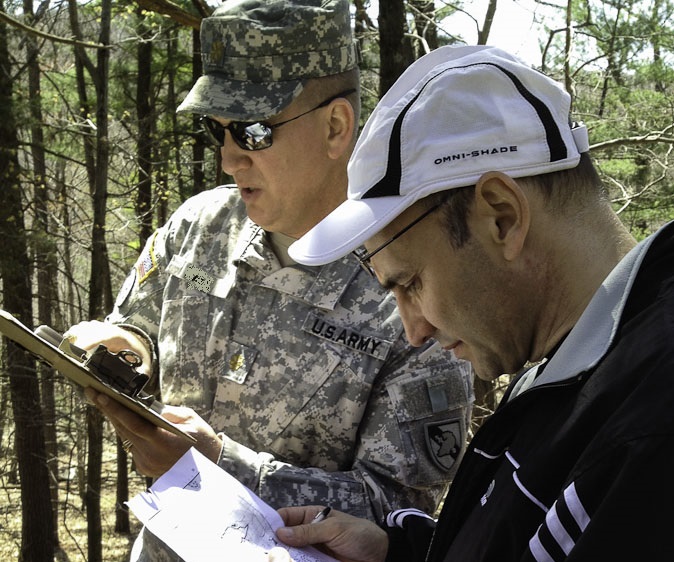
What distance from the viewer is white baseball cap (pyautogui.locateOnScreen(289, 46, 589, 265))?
51.1 inches

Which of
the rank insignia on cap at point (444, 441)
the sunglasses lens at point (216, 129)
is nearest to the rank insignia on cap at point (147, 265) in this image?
the sunglasses lens at point (216, 129)

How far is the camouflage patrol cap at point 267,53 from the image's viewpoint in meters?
2.50

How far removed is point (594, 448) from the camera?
947 mm

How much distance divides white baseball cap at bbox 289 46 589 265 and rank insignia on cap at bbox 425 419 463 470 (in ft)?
3.38

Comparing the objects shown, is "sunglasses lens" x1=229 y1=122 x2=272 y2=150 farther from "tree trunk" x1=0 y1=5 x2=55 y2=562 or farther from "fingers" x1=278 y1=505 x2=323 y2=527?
"tree trunk" x1=0 y1=5 x2=55 y2=562

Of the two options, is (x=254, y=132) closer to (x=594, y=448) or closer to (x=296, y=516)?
(x=296, y=516)

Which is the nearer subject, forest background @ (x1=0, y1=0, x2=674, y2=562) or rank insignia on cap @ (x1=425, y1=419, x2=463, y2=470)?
rank insignia on cap @ (x1=425, y1=419, x2=463, y2=470)

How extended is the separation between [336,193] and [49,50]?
1127cm

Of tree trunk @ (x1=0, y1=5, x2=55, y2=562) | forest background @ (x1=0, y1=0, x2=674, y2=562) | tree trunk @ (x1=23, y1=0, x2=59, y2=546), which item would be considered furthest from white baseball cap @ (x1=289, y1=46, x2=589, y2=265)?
tree trunk @ (x1=0, y1=5, x2=55, y2=562)

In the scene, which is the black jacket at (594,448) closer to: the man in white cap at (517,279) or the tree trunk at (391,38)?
the man in white cap at (517,279)

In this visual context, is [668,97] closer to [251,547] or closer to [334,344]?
[334,344]

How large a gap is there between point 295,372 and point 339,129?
0.78m

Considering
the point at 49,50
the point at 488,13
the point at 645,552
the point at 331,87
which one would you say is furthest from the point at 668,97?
the point at 645,552

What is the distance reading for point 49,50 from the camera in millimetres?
12320
